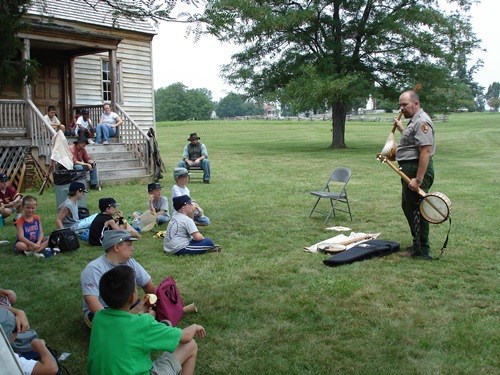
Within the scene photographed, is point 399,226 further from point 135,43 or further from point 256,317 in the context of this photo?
point 135,43

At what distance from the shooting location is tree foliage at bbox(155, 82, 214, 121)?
382ft

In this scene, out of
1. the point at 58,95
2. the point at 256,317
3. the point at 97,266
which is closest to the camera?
the point at 97,266

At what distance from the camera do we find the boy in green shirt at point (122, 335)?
2957 millimetres

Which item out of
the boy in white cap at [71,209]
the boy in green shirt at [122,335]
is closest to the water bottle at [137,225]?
the boy in white cap at [71,209]

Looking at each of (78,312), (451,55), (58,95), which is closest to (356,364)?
(78,312)

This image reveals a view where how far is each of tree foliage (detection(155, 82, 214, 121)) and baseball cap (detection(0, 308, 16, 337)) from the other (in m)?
112

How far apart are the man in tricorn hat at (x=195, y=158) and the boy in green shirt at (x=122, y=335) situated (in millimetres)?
11313

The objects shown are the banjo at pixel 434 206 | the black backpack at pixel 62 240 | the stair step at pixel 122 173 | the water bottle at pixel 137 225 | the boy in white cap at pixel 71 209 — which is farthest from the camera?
the stair step at pixel 122 173

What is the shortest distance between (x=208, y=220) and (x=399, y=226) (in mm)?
3021

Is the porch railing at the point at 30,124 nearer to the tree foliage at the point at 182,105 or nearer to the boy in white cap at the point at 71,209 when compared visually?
the boy in white cap at the point at 71,209

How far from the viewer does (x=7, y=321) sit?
3533 mm

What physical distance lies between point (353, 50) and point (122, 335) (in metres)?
24.4

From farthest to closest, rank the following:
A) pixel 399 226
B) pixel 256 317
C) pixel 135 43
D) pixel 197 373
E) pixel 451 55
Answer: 1. pixel 451 55
2. pixel 135 43
3. pixel 399 226
4. pixel 256 317
5. pixel 197 373

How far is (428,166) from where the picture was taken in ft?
21.4
